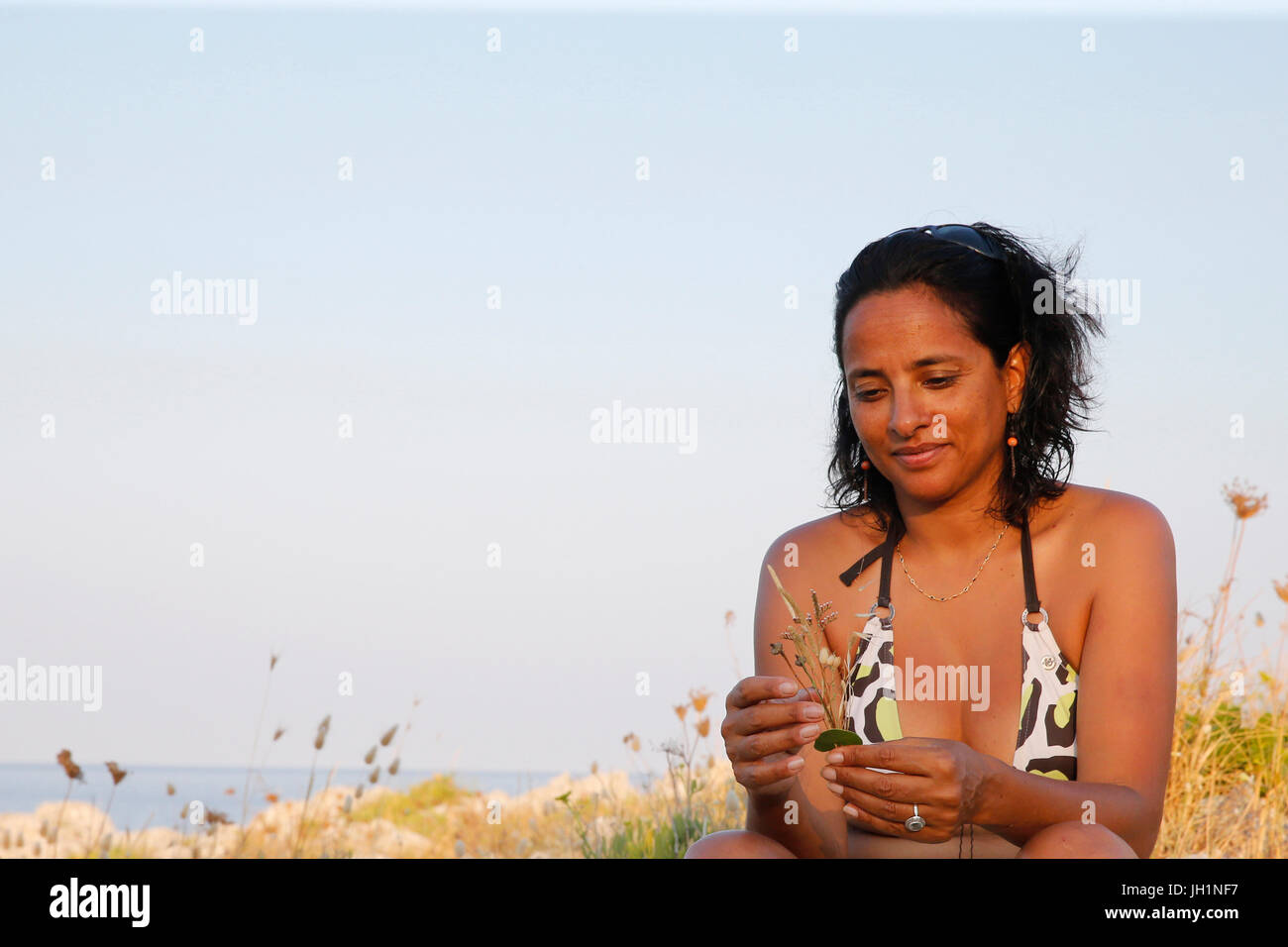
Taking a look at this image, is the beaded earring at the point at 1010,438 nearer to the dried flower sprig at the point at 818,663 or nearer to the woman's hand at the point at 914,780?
the dried flower sprig at the point at 818,663

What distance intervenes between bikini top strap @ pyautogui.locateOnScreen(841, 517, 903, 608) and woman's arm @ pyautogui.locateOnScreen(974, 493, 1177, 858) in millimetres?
439

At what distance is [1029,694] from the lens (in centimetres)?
242

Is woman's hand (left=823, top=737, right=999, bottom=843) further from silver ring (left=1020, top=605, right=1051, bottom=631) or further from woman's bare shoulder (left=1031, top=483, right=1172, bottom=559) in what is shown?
woman's bare shoulder (left=1031, top=483, right=1172, bottom=559)

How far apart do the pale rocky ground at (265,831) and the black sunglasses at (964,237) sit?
6.91ft

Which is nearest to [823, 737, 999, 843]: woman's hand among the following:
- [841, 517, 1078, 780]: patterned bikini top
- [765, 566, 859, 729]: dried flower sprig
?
[765, 566, 859, 729]: dried flower sprig

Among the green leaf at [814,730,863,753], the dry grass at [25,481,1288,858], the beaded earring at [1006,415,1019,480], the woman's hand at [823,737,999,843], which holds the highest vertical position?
the beaded earring at [1006,415,1019,480]

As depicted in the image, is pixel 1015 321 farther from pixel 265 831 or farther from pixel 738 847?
pixel 265 831

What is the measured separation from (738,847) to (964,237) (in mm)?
1410

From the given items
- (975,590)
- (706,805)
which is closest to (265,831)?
(706,805)

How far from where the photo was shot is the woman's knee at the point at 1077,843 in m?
1.98

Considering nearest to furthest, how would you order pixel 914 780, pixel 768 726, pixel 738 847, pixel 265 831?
1. pixel 914 780
2. pixel 768 726
3. pixel 738 847
4. pixel 265 831

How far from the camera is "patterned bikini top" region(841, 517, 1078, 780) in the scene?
240cm
